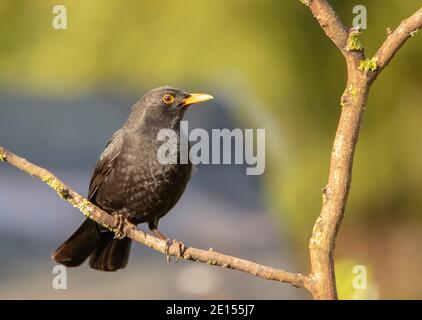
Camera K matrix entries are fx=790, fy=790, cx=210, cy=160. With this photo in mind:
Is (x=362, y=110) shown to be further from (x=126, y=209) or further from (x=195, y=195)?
(x=195, y=195)

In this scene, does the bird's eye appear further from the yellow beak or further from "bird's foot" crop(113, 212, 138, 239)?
"bird's foot" crop(113, 212, 138, 239)

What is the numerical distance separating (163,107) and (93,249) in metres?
0.88

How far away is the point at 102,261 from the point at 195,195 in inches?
166

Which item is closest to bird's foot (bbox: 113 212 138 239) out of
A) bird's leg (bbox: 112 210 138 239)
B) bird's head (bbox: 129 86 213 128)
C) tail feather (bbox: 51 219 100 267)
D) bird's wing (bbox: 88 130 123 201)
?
bird's leg (bbox: 112 210 138 239)

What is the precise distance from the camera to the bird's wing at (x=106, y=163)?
13.2 feet

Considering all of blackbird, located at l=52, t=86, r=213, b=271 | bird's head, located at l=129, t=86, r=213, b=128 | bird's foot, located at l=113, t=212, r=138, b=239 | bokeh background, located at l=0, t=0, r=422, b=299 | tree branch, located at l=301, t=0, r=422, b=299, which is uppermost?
bokeh background, located at l=0, t=0, r=422, b=299

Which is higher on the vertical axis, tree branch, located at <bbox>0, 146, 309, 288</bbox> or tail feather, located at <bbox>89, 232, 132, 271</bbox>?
tail feather, located at <bbox>89, 232, 132, 271</bbox>

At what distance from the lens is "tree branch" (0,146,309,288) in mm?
2287

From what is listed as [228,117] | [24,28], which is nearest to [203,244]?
[228,117]

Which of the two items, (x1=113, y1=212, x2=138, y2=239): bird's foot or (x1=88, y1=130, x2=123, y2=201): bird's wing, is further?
(x1=88, y1=130, x2=123, y2=201): bird's wing

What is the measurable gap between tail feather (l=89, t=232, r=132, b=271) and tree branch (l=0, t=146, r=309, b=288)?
1.17m

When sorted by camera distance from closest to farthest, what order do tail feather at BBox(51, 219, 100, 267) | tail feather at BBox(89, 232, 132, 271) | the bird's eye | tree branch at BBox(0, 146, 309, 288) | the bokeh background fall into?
1. tree branch at BBox(0, 146, 309, 288)
2. the bird's eye
3. tail feather at BBox(51, 219, 100, 267)
4. tail feather at BBox(89, 232, 132, 271)
5. the bokeh background

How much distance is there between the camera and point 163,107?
4121 millimetres

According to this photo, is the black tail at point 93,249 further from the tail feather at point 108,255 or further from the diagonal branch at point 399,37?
the diagonal branch at point 399,37
